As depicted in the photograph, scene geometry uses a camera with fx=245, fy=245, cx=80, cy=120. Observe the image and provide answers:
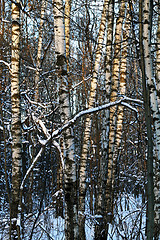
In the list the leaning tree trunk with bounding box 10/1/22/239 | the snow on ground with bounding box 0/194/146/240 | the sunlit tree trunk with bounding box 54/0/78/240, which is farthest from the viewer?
the leaning tree trunk with bounding box 10/1/22/239

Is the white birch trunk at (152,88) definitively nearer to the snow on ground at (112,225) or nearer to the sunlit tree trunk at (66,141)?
the snow on ground at (112,225)

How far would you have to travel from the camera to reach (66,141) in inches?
116

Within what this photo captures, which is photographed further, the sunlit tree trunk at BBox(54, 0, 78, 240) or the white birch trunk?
the sunlit tree trunk at BBox(54, 0, 78, 240)

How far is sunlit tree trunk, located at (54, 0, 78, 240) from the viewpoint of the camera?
286 centimetres

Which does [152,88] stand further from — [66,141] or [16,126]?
[16,126]

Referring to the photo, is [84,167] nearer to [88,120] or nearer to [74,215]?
[88,120]

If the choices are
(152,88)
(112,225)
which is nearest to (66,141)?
(152,88)

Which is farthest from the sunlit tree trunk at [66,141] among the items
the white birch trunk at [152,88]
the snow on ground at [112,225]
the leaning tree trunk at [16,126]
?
the leaning tree trunk at [16,126]

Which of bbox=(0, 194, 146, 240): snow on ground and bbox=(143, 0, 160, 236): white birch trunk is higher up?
bbox=(143, 0, 160, 236): white birch trunk

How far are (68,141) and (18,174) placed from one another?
5.55ft

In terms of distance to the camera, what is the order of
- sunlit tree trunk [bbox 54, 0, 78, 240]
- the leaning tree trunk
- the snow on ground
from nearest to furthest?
sunlit tree trunk [bbox 54, 0, 78, 240]
the snow on ground
the leaning tree trunk

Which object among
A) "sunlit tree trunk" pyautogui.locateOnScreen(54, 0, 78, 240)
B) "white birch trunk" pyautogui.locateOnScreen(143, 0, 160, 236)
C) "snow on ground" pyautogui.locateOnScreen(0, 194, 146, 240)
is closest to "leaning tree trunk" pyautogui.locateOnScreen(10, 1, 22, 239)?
"snow on ground" pyautogui.locateOnScreen(0, 194, 146, 240)

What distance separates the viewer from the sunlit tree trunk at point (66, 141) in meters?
2.86

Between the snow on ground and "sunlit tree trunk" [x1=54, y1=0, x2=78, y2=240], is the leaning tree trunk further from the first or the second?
"sunlit tree trunk" [x1=54, y1=0, x2=78, y2=240]
